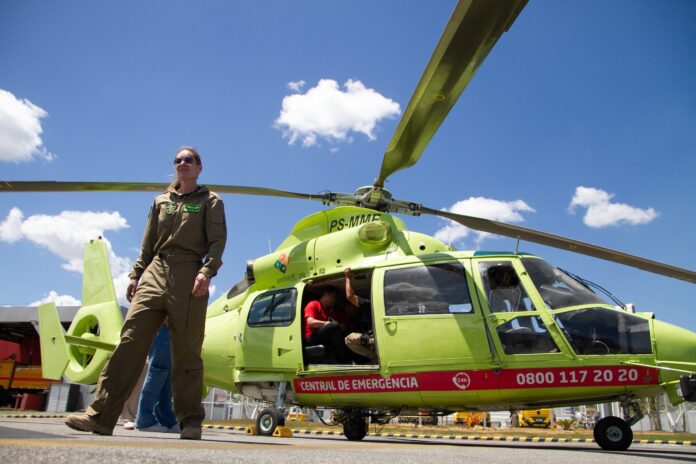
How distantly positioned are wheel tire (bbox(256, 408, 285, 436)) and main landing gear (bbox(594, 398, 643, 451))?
3.60m

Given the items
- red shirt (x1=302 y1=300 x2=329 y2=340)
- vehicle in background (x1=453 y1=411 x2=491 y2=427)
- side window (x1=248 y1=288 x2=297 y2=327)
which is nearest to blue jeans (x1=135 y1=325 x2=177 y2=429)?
side window (x1=248 y1=288 x2=297 y2=327)

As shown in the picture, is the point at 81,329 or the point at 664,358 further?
the point at 81,329

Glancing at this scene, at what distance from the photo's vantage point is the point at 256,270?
764 centimetres

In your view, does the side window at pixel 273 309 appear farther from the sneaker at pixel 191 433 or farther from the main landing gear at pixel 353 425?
the sneaker at pixel 191 433

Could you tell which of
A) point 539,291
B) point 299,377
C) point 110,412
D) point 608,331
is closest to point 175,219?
point 110,412

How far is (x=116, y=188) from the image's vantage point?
21.7 feet

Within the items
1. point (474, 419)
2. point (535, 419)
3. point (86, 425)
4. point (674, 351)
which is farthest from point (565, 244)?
point (535, 419)

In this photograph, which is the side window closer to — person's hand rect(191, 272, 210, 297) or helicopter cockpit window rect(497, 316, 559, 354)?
helicopter cockpit window rect(497, 316, 559, 354)

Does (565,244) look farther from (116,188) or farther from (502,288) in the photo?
(116,188)

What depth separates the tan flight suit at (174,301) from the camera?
3.17 m

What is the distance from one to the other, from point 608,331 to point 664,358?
55 cm

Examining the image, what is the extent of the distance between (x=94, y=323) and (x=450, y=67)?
729 cm

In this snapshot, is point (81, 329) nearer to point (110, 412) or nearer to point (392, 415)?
point (392, 415)

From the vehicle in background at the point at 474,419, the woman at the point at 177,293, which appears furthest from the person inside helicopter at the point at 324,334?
the vehicle in background at the point at 474,419
